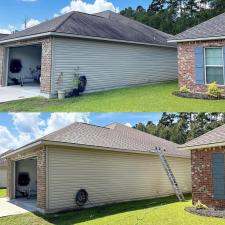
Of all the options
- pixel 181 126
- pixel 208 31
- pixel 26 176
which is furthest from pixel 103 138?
pixel 181 126

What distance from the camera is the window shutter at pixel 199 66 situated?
16219mm

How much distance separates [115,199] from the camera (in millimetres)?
15172

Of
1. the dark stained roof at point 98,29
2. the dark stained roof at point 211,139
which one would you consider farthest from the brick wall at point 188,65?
the dark stained roof at point 98,29

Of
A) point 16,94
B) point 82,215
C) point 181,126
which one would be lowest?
point 82,215

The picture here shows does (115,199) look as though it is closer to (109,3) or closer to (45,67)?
(45,67)

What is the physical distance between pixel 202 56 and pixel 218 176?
613cm

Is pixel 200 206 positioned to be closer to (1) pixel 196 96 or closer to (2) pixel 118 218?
(2) pixel 118 218

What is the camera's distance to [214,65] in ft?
52.3

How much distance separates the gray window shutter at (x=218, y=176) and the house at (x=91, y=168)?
14.3 ft

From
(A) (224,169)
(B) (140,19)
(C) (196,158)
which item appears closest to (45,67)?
(C) (196,158)

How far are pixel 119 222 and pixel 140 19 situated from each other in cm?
2931

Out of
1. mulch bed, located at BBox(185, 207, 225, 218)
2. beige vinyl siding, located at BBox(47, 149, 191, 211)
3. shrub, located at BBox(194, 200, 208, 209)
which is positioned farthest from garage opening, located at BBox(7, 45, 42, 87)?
mulch bed, located at BBox(185, 207, 225, 218)

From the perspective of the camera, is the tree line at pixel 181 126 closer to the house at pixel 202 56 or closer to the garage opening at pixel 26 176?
the garage opening at pixel 26 176

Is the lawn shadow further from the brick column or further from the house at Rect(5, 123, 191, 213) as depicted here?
the brick column
